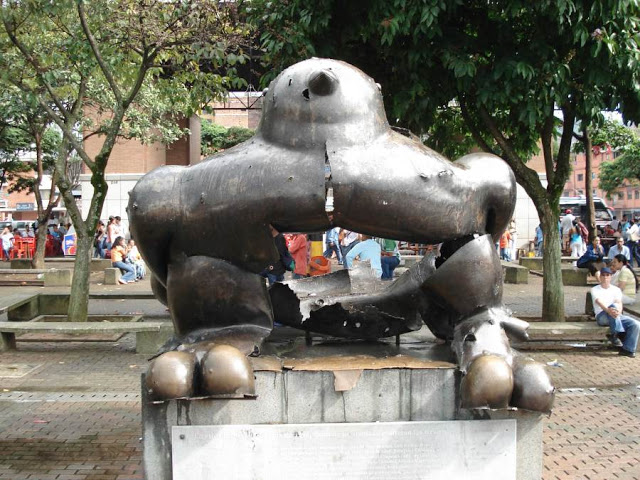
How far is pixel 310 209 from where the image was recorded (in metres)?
3.43

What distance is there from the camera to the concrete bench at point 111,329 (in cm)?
852

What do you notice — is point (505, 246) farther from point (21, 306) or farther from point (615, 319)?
point (21, 306)

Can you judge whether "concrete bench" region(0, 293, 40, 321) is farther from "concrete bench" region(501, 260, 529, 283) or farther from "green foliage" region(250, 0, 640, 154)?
"concrete bench" region(501, 260, 529, 283)

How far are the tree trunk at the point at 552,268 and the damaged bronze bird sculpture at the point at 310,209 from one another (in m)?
5.78

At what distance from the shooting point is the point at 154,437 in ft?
11.0

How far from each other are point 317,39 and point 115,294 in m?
6.37

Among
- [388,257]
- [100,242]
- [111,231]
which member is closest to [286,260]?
[388,257]

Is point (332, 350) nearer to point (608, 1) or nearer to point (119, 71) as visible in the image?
point (608, 1)

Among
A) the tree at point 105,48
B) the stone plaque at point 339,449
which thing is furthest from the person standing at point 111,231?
the stone plaque at point 339,449

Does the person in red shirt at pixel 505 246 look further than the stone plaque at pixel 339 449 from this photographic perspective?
Yes

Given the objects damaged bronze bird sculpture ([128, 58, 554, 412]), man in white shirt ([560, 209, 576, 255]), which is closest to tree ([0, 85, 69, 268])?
damaged bronze bird sculpture ([128, 58, 554, 412])

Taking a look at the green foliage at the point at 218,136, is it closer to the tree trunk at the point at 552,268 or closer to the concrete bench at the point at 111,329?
the concrete bench at the point at 111,329

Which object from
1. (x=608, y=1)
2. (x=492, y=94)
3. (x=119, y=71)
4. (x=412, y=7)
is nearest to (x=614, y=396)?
(x=492, y=94)

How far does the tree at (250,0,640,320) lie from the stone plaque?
4.85m
